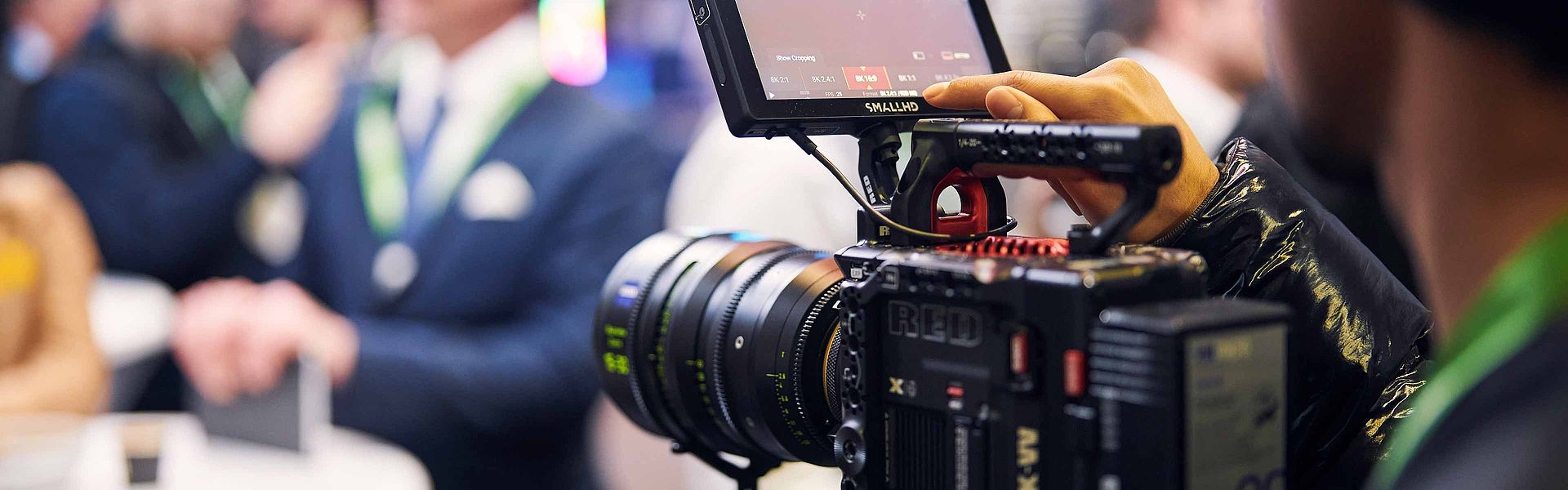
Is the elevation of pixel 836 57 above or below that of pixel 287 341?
above

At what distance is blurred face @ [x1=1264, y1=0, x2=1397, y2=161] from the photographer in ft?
1.97

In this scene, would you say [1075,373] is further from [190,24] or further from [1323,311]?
[190,24]

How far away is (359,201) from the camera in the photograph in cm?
246

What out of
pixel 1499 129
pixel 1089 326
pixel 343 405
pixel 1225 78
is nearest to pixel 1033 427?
pixel 1089 326

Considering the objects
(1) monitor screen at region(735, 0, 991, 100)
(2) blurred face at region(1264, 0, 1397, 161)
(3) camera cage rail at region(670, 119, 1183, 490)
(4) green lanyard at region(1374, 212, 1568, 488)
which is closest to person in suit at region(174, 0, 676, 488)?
(1) monitor screen at region(735, 0, 991, 100)

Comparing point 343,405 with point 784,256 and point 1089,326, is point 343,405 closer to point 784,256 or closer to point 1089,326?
point 784,256

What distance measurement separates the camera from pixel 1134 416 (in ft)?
2.26

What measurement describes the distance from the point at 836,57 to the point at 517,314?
1405 mm

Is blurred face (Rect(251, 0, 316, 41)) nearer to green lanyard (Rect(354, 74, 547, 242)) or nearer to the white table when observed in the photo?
green lanyard (Rect(354, 74, 547, 242))

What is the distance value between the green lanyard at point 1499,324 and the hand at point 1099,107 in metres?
0.47

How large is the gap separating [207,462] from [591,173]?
0.90 m

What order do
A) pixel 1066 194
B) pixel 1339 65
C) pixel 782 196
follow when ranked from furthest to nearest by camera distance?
pixel 782 196, pixel 1066 194, pixel 1339 65

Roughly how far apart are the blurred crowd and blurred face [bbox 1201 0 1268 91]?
857 millimetres

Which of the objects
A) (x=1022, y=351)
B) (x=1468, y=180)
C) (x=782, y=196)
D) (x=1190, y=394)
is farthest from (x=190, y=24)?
(x=1468, y=180)
